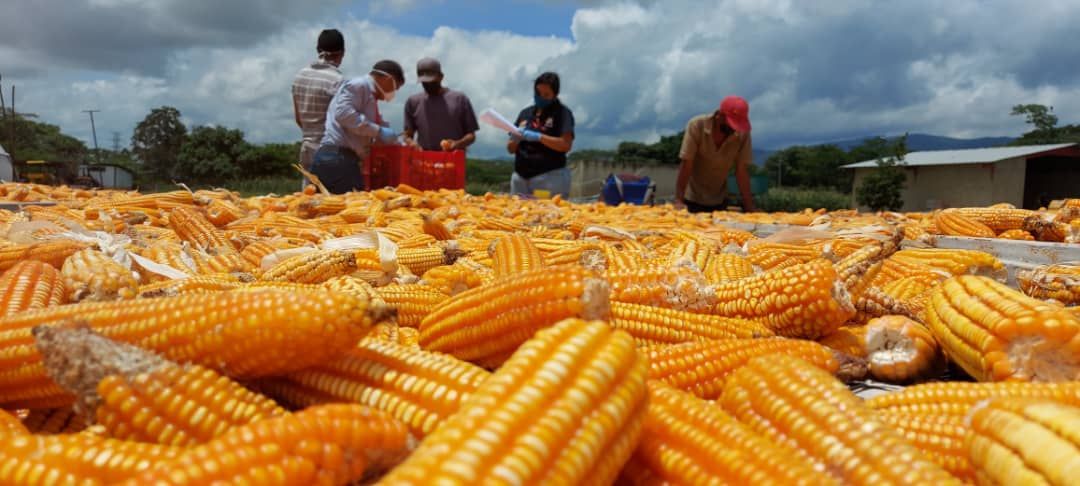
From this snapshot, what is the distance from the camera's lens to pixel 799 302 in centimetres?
194

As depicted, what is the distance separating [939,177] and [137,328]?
31.8m

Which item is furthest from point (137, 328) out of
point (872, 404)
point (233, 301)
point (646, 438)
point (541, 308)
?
point (872, 404)

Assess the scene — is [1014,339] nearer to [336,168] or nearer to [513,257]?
[513,257]

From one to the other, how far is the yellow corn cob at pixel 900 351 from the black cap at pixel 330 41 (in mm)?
8064

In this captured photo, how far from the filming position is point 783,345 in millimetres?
1631

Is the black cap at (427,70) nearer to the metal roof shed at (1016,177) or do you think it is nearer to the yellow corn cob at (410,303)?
the yellow corn cob at (410,303)

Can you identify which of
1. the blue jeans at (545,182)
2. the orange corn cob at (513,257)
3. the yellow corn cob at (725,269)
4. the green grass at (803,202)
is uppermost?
the blue jeans at (545,182)

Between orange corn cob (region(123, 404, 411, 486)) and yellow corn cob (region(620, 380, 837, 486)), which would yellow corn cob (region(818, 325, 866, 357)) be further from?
orange corn cob (region(123, 404, 411, 486))

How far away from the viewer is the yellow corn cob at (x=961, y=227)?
5.12 meters

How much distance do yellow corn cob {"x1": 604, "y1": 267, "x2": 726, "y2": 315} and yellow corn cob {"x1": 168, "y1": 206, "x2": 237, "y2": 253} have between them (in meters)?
3.16

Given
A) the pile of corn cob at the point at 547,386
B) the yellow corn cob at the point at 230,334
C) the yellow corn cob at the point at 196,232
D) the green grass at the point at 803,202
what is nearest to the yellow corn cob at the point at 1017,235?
the pile of corn cob at the point at 547,386

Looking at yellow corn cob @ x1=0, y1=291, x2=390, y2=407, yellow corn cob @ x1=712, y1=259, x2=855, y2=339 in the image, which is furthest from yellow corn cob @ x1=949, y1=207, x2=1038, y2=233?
yellow corn cob @ x1=0, y1=291, x2=390, y2=407

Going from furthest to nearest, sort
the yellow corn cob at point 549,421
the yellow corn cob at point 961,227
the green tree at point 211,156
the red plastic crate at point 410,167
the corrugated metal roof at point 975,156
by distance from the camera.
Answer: the green tree at point 211,156 < the corrugated metal roof at point 975,156 < the red plastic crate at point 410,167 < the yellow corn cob at point 961,227 < the yellow corn cob at point 549,421

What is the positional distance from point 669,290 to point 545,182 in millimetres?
8956
